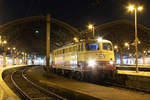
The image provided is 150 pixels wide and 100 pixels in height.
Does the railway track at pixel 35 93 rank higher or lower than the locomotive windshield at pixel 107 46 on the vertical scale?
lower

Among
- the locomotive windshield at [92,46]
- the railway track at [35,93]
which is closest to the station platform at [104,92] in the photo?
the railway track at [35,93]

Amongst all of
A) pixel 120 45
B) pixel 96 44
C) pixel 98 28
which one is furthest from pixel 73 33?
pixel 96 44

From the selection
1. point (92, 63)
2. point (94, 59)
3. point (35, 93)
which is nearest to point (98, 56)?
point (94, 59)

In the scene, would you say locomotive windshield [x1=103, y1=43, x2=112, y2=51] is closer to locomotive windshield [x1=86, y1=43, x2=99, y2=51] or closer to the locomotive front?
the locomotive front

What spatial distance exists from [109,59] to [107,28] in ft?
86.7

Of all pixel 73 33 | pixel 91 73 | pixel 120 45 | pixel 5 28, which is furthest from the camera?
pixel 120 45

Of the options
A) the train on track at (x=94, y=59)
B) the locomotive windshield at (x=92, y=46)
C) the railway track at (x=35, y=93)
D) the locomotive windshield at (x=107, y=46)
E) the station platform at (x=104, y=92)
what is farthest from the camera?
the locomotive windshield at (x=107, y=46)

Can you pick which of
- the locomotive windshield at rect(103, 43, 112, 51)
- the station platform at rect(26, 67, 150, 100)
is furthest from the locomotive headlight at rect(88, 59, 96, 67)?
the station platform at rect(26, 67, 150, 100)

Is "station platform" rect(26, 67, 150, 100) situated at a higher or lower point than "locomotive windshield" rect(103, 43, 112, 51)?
lower

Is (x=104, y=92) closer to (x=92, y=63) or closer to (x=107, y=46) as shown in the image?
(x=92, y=63)

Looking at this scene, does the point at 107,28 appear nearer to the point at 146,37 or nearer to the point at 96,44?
the point at 146,37

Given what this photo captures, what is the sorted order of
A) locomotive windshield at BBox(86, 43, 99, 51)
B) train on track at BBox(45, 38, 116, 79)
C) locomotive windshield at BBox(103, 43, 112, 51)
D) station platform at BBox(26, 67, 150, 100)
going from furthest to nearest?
locomotive windshield at BBox(103, 43, 112, 51) → locomotive windshield at BBox(86, 43, 99, 51) → train on track at BBox(45, 38, 116, 79) → station platform at BBox(26, 67, 150, 100)

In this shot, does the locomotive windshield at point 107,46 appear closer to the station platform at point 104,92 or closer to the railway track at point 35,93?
the station platform at point 104,92

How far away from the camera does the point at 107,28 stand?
42.4 m
